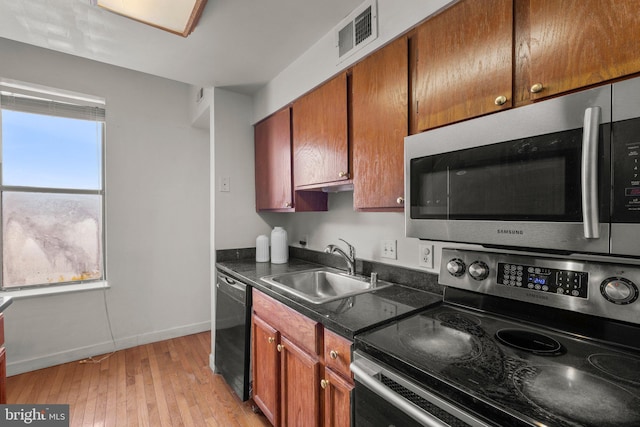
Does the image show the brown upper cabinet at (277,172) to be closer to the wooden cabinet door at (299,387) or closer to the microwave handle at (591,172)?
the wooden cabinet door at (299,387)

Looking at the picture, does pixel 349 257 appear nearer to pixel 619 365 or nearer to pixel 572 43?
pixel 619 365

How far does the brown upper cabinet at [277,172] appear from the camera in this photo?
6.90ft

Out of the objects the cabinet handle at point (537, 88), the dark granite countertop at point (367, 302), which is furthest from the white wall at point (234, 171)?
the cabinet handle at point (537, 88)

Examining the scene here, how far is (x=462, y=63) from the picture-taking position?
3.44ft

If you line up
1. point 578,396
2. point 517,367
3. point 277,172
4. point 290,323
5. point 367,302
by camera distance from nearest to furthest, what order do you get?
point 578,396, point 517,367, point 367,302, point 290,323, point 277,172

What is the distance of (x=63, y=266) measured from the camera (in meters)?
2.58

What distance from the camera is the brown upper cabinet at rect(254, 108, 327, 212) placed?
82.8 inches

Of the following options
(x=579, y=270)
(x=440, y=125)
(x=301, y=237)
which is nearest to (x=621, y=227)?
(x=579, y=270)

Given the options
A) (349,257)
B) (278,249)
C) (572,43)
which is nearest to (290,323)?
(349,257)

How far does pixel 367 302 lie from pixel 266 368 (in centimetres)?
78

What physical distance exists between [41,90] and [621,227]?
3.60 m

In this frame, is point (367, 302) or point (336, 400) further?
point (367, 302)

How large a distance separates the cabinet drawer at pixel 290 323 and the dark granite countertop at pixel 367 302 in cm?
4

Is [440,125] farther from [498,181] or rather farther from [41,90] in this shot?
[41,90]
